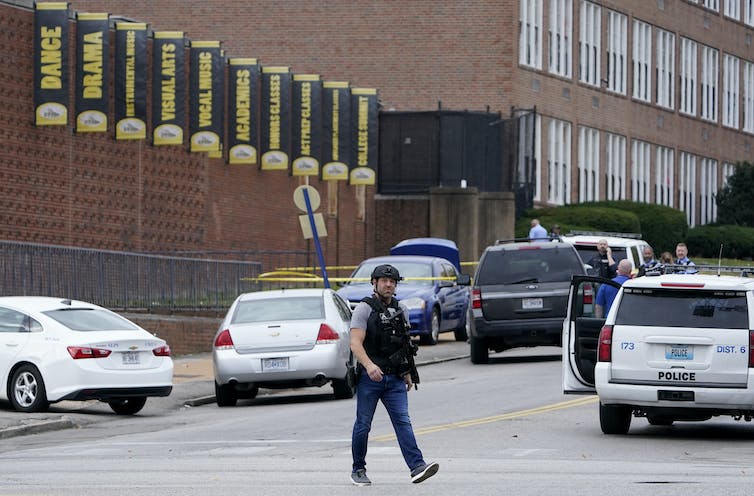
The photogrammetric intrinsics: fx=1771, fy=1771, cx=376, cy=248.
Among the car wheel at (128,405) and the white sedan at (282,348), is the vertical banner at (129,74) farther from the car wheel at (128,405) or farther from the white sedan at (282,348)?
the car wheel at (128,405)

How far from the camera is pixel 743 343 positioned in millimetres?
17000

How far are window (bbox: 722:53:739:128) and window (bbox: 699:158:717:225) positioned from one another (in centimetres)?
243

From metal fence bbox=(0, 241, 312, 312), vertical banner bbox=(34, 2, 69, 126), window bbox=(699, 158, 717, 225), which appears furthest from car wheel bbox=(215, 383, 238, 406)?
window bbox=(699, 158, 717, 225)

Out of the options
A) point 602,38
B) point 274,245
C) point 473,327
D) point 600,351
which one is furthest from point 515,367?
point 602,38

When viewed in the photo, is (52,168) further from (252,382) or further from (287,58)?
(287,58)

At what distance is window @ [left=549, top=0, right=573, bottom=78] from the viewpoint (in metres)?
60.9

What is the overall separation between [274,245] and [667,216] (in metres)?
15.9

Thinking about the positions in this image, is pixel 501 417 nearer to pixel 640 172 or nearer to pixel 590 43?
pixel 590 43

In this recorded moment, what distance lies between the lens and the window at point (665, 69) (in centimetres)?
7056

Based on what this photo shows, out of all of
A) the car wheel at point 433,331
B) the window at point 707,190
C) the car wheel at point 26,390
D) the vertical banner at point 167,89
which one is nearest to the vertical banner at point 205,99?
the vertical banner at point 167,89

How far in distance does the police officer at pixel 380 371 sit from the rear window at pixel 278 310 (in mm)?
9302

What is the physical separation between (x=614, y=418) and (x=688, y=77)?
188ft

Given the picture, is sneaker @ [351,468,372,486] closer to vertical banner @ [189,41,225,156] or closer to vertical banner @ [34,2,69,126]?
vertical banner @ [34,2,69,126]

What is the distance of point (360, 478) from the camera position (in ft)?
44.2
